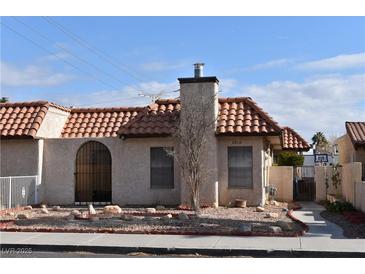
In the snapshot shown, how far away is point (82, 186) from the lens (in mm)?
21328

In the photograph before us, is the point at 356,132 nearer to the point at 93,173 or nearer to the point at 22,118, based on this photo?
the point at 93,173

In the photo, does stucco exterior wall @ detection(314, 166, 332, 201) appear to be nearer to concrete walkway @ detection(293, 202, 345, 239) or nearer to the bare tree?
concrete walkway @ detection(293, 202, 345, 239)

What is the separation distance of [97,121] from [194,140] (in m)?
6.18

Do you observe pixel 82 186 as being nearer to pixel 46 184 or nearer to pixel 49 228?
pixel 46 184

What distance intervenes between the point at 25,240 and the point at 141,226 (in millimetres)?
3117

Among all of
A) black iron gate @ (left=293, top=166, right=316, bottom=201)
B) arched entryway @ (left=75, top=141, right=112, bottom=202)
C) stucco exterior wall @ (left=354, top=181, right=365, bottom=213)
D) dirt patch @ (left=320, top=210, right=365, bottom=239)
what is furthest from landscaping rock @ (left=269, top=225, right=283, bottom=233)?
black iron gate @ (left=293, top=166, right=316, bottom=201)

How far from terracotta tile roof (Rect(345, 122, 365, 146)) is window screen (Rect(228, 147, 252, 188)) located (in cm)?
659

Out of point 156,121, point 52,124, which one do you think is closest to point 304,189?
point 156,121

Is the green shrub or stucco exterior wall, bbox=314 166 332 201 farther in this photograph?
the green shrub

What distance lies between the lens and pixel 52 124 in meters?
21.8

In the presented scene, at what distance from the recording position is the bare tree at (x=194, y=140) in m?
17.7

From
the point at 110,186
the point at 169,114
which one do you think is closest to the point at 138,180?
the point at 110,186

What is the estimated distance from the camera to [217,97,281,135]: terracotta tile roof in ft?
63.2

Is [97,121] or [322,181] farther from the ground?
[97,121]
